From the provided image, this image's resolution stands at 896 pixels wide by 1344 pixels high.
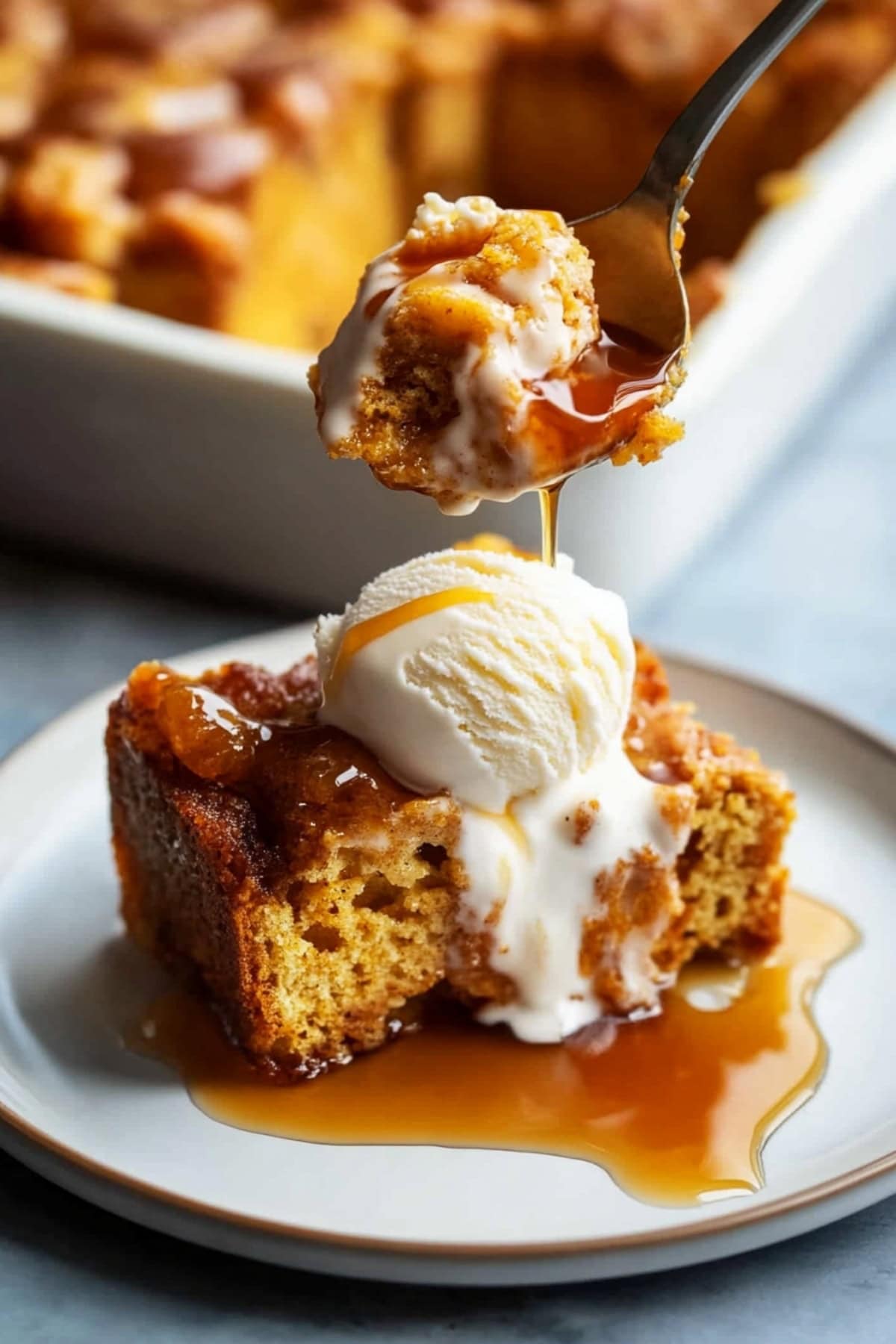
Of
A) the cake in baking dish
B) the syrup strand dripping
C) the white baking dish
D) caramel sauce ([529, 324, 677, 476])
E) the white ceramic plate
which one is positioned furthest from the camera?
Answer: the cake in baking dish

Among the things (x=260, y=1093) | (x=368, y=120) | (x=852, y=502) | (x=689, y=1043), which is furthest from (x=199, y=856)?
→ (x=368, y=120)

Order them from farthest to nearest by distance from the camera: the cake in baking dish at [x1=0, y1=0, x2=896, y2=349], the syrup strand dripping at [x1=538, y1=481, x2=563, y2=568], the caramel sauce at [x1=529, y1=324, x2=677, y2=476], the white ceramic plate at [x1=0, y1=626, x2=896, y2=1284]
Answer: the cake in baking dish at [x1=0, y1=0, x2=896, y2=349]
the syrup strand dripping at [x1=538, y1=481, x2=563, y2=568]
the caramel sauce at [x1=529, y1=324, x2=677, y2=476]
the white ceramic plate at [x1=0, y1=626, x2=896, y2=1284]

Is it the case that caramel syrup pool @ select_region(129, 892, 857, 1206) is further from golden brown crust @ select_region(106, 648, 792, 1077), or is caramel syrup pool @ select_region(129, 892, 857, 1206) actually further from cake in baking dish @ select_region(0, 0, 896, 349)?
cake in baking dish @ select_region(0, 0, 896, 349)

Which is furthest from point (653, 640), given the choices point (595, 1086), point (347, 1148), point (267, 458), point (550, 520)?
point (347, 1148)

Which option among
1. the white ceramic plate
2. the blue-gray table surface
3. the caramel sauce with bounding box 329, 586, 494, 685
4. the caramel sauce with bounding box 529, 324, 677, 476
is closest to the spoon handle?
the caramel sauce with bounding box 529, 324, 677, 476

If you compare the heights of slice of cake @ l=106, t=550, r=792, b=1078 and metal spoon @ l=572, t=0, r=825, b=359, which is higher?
metal spoon @ l=572, t=0, r=825, b=359

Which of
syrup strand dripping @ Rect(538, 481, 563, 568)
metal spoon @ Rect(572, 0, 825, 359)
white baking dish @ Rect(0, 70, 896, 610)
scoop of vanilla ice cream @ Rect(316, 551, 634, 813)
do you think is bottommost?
white baking dish @ Rect(0, 70, 896, 610)

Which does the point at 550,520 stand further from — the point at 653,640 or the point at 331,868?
the point at 653,640

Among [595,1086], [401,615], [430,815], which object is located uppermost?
[401,615]
